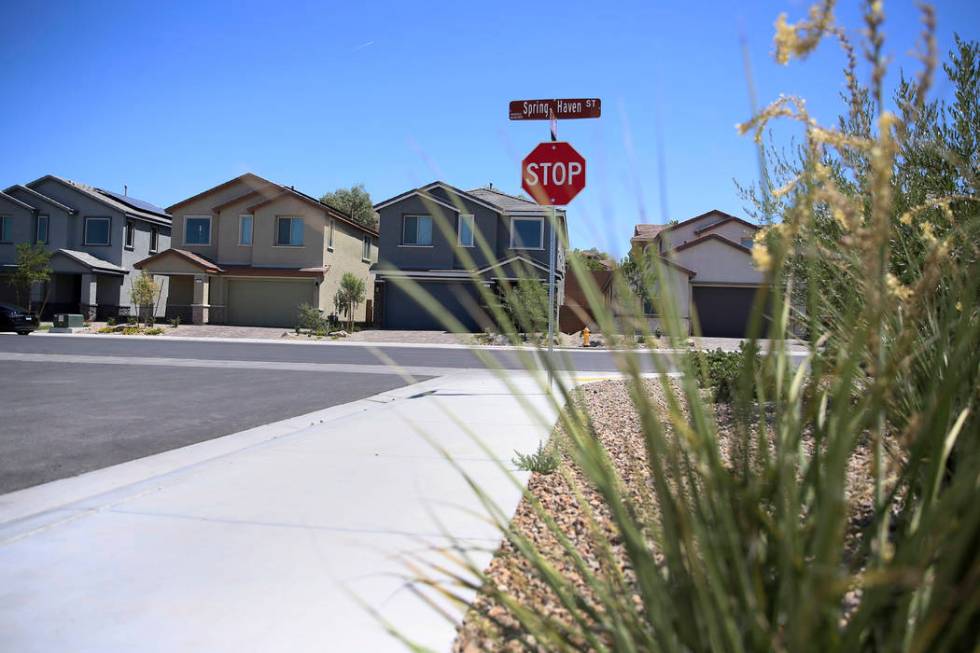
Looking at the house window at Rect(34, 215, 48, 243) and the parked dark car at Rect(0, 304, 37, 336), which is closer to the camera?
the parked dark car at Rect(0, 304, 37, 336)

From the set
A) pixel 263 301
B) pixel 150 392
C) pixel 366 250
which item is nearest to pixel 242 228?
pixel 263 301

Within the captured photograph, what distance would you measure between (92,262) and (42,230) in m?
4.66

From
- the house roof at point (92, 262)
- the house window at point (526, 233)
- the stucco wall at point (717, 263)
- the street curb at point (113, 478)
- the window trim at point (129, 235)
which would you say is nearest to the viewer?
the street curb at point (113, 478)

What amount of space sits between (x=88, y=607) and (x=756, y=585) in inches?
127

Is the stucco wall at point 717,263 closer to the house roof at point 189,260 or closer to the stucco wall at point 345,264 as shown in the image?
the stucco wall at point 345,264

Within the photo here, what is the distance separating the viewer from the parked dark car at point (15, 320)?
29.0 meters

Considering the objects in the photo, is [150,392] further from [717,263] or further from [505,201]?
[717,263]

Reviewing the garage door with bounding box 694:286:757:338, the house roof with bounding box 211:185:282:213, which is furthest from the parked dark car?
the garage door with bounding box 694:286:757:338

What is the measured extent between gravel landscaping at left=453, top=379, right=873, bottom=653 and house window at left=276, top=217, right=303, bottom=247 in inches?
1189

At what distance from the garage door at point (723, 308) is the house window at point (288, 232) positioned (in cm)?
2046

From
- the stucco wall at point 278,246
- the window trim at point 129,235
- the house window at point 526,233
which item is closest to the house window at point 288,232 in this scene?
the stucco wall at point 278,246

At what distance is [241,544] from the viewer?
4141 millimetres

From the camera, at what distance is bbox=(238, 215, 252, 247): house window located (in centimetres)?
3631

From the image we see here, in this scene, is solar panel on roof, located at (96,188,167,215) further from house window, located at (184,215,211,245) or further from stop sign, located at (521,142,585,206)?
stop sign, located at (521,142,585,206)
